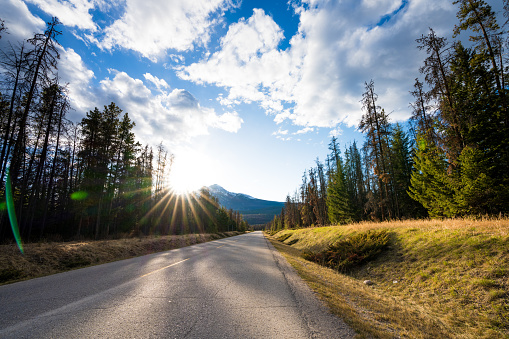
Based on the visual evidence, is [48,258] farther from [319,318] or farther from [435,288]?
[435,288]

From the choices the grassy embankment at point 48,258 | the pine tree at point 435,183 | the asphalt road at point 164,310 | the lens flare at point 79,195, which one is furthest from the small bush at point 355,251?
the lens flare at point 79,195

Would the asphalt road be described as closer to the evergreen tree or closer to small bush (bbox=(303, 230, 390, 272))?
small bush (bbox=(303, 230, 390, 272))

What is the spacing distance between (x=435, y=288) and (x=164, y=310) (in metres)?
8.11

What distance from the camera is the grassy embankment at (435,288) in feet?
13.9

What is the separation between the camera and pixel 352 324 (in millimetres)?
3711

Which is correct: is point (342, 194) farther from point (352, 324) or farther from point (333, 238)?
point (352, 324)

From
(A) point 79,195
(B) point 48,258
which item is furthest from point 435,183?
(A) point 79,195

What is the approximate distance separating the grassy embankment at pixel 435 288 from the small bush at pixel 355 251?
449 millimetres

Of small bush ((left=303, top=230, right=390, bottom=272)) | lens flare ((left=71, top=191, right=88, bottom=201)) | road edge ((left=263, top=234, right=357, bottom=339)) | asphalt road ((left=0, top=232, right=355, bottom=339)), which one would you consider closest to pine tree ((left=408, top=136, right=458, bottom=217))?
small bush ((left=303, top=230, right=390, bottom=272))

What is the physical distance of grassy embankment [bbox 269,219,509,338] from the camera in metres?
4.23

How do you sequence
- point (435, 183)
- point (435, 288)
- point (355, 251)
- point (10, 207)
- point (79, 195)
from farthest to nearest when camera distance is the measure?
1. point (79, 195)
2. point (435, 183)
3. point (10, 207)
4. point (355, 251)
5. point (435, 288)

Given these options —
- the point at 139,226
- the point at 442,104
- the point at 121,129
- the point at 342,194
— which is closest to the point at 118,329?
the point at 442,104

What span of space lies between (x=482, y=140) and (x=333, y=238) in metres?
12.8

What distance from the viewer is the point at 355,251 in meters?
11.5
